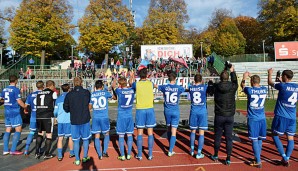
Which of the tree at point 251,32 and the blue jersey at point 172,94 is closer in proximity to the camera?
the blue jersey at point 172,94

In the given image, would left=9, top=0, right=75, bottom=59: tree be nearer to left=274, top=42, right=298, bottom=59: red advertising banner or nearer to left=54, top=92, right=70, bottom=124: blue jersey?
left=274, top=42, right=298, bottom=59: red advertising banner

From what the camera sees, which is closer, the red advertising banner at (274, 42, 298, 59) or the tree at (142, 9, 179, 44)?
the red advertising banner at (274, 42, 298, 59)

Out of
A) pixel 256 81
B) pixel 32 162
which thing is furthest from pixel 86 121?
pixel 256 81

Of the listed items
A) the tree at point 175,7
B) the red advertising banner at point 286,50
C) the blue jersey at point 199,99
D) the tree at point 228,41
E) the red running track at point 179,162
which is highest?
the tree at point 175,7

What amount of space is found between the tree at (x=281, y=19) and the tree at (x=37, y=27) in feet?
105

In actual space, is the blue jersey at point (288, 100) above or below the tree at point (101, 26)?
below

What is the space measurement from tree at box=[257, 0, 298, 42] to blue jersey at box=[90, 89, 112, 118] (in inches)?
1581

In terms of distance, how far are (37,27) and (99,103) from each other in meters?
34.2

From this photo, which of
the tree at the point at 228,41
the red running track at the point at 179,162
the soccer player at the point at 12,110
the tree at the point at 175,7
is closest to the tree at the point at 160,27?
the tree at the point at 175,7

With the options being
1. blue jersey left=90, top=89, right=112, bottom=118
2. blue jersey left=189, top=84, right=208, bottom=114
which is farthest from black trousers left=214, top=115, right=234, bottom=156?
blue jersey left=90, top=89, right=112, bottom=118

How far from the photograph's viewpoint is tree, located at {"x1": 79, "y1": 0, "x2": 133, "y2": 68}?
38688 mm

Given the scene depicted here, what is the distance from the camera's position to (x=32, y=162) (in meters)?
6.73

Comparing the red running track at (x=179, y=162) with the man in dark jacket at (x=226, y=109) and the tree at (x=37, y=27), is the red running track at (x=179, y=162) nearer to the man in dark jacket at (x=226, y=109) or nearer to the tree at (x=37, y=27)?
the man in dark jacket at (x=226, y=109)

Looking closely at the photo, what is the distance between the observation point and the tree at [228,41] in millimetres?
47969
